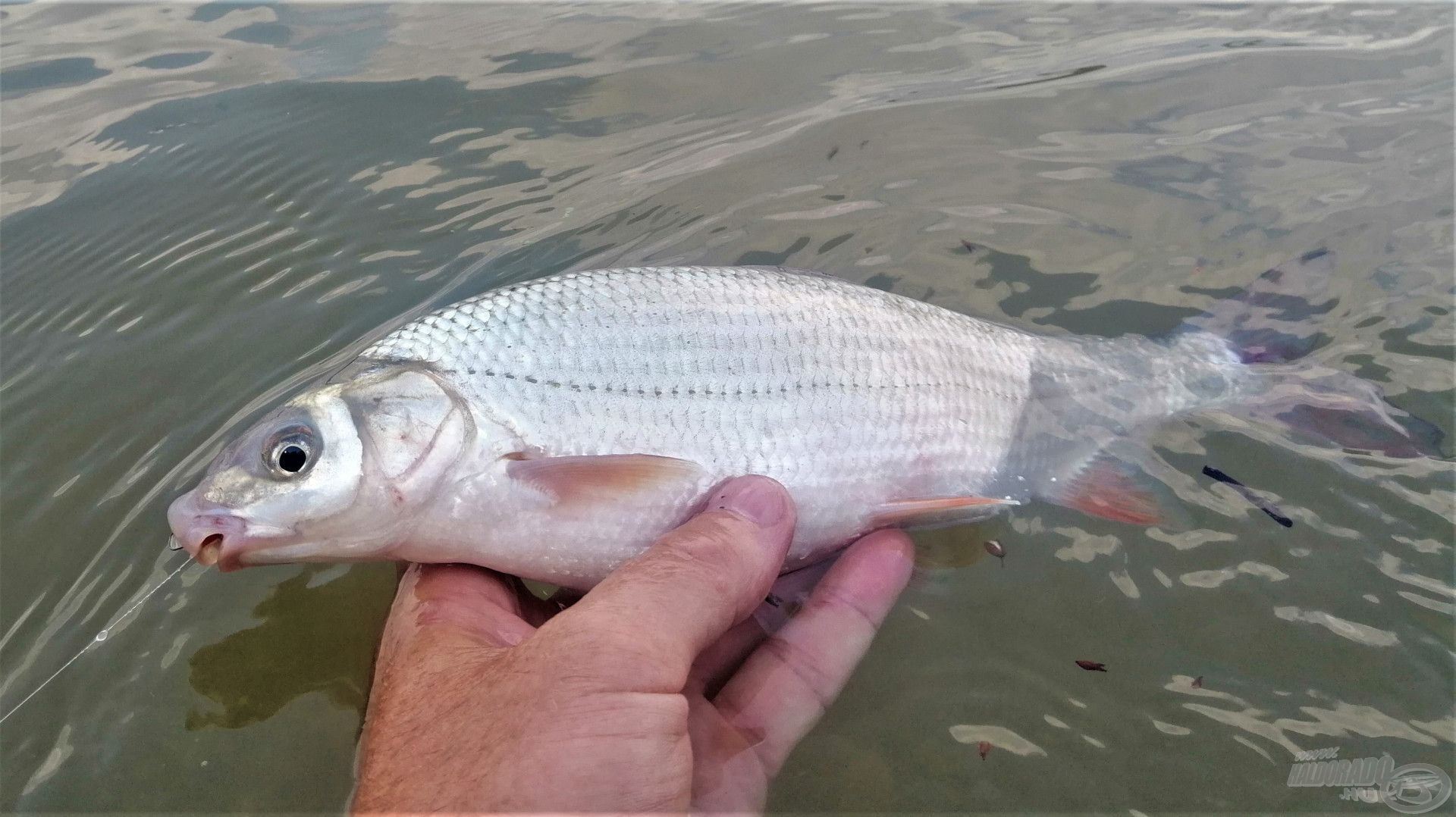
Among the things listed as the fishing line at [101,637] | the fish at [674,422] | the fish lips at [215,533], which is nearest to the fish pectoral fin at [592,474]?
the fish at [674,422]

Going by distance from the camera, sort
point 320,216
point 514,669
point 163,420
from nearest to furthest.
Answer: point 514,669, point 163,420, point 320,216

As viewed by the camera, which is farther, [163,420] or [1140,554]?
[163,420]

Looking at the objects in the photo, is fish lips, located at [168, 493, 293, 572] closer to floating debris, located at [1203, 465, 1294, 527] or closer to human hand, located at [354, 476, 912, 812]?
human hand, located at [354, 476, 912, 812]

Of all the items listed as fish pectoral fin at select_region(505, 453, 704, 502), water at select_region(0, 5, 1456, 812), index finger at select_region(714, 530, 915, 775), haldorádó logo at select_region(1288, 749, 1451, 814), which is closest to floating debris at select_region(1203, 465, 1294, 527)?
water at select_region(0, 5, 1456, 812)

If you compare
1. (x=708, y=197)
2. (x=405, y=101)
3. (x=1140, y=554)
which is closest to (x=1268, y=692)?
(x=1140, y=554)

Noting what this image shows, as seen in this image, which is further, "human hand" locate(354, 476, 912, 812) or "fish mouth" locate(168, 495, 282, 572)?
"fish mouth" locate(168, 495, 282, 572)

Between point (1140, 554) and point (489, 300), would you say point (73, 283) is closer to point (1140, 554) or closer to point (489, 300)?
point (489, 300)

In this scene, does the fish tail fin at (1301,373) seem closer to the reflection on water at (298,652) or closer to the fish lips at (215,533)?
the reflection on water at (298,652)
